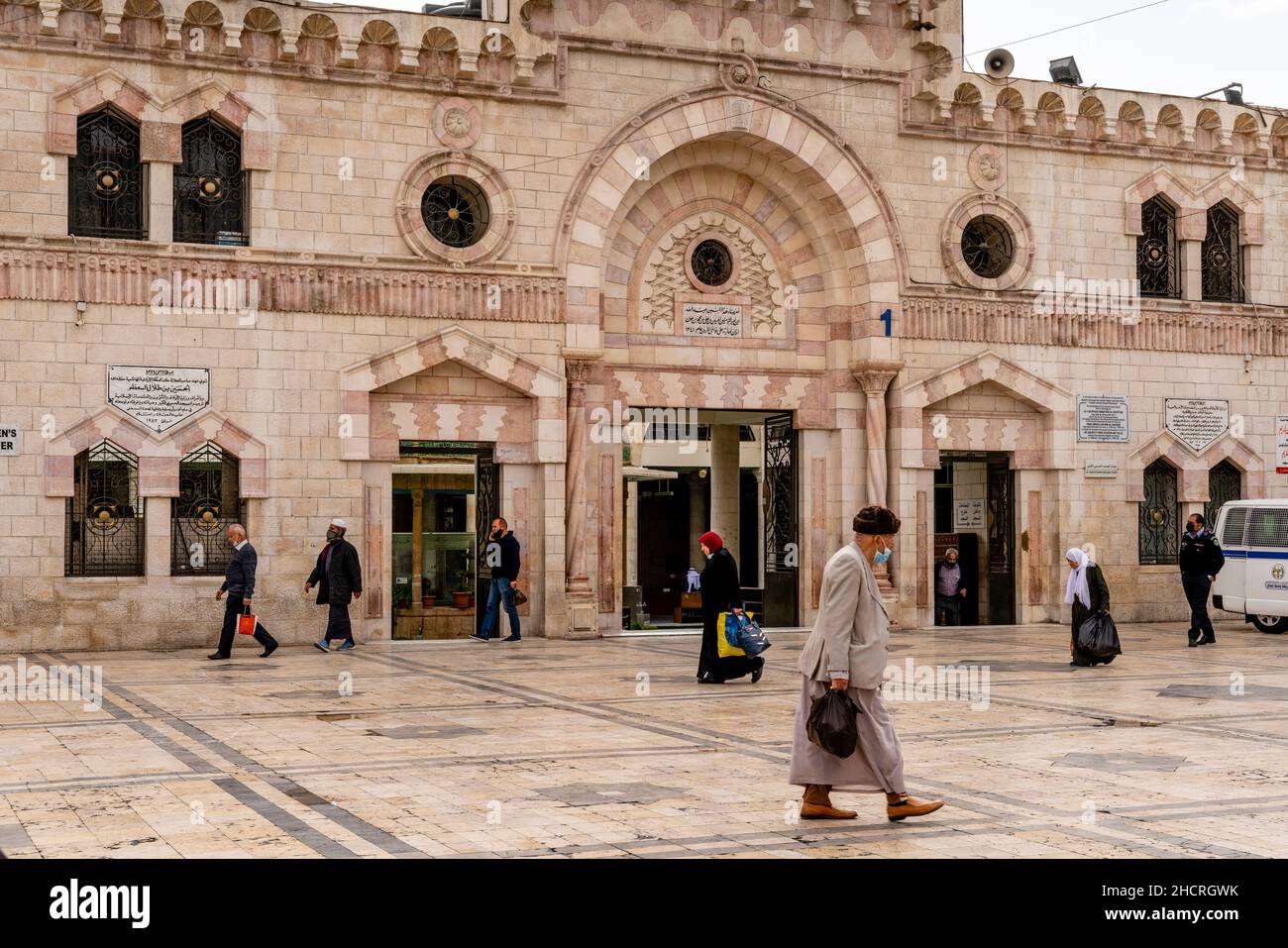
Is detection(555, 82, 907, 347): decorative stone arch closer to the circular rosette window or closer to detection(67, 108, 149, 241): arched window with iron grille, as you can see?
the circular rosette window

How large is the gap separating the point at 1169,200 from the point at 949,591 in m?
7.69

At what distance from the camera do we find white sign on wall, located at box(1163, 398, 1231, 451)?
1045 inches

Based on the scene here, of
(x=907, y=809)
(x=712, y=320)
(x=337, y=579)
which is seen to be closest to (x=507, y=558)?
(x=337, y=579)

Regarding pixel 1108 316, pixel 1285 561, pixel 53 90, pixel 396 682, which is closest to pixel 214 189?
pixel 53 90

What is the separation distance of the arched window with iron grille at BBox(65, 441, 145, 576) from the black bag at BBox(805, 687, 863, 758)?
13920 millimetres

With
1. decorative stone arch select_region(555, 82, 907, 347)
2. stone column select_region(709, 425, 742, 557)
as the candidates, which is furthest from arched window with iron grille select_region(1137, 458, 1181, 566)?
stone column select_region(709, 425, 742, 557)

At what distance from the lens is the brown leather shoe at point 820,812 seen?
8797 mm

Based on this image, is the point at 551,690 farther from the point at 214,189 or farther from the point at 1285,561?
the point at 1285,561

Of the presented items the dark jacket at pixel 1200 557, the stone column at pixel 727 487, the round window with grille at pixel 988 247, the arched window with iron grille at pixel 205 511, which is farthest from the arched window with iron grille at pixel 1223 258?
the arched window with iron grille at pixel 205 511

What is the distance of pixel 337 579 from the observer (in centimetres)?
2006

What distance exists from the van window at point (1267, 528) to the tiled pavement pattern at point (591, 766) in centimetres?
643

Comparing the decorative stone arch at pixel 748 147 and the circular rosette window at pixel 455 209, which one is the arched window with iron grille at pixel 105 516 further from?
the decorative stone arch at pixel 748 147

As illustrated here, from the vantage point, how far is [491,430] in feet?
74.3

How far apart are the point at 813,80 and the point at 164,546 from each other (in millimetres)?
12008
